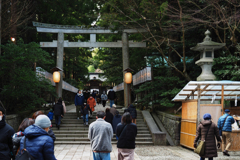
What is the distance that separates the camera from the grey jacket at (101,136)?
17.0 ft

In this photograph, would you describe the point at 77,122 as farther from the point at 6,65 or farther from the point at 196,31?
the point at 196,31

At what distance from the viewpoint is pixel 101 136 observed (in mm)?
5219

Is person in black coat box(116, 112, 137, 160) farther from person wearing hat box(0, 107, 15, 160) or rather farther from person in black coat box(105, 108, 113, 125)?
person in black coat box(105, 108, 113, 125)

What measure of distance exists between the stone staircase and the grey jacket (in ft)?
23.8

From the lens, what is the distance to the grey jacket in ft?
17.0

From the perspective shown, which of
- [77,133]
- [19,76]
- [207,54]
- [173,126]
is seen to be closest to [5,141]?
[19,76]

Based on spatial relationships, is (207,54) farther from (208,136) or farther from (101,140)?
(101,140)

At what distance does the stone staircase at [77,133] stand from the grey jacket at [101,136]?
23.8ft

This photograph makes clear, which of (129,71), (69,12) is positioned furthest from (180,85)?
(69,12)

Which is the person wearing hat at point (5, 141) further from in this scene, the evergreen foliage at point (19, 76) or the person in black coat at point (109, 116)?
the evergreen foliage at point (19, 76)

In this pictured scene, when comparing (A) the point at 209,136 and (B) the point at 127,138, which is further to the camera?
(A) the point at 209,136

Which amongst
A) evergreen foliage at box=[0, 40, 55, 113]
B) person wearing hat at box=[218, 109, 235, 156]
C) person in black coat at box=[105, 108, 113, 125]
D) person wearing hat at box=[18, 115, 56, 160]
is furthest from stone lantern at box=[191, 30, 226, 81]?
person wearing hat at box=[18, 115, 56, 160]

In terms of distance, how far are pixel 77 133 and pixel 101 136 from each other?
8.64 meters

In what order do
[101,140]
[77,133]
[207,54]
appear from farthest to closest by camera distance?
[77,133] < [207,54] < [101,140]
